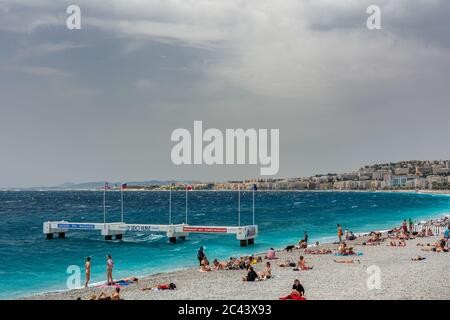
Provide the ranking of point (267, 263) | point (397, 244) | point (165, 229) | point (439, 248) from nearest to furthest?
point (267, 263)
point (439, 248)
point (397, 244)
point (165, 229)

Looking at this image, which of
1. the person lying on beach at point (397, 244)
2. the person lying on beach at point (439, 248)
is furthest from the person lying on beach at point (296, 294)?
the person lying on beach at point (397, 244)

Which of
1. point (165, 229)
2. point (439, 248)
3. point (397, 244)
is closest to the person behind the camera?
point (439, 248)

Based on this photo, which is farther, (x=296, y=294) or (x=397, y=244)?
(x=397, y=244)

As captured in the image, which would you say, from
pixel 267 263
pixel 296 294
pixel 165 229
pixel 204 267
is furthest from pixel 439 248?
pixel 165 229

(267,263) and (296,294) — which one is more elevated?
(296,294)

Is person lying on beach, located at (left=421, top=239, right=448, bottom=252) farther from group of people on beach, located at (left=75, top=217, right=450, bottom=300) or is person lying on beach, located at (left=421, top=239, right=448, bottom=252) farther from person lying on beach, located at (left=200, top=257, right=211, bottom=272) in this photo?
person lying on beach, located at (left=200, top=257, right=211, bottom=272)

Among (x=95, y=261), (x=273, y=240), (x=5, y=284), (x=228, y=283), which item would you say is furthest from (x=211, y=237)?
(x=228, y=283)

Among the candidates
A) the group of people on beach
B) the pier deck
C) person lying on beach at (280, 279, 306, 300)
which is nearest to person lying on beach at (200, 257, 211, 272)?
the group of people on beach

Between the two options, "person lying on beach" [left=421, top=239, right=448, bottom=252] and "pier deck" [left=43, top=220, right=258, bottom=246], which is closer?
"person lying on beach" [left=421, top=239, right=448, bottom=252]

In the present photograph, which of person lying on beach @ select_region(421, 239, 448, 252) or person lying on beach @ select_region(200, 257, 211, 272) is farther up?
person lying on beach @ select_region(421, 239, 448, 252)

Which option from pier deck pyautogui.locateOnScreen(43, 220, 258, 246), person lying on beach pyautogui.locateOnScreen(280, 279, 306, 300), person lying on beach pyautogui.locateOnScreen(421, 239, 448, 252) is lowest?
pier deck pyautogui.locateOnScreen(43, 220, 258, 246)

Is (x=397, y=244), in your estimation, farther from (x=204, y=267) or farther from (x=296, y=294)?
(x=296, y=294)
